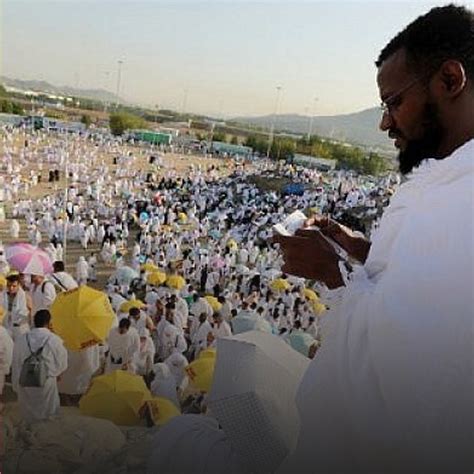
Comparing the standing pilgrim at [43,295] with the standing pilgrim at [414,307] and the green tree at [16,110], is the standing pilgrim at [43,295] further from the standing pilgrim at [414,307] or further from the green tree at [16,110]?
the green tree at [16,110]

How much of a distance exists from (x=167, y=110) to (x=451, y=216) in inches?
5165

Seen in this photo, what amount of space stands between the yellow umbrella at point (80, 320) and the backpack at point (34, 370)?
622 mm

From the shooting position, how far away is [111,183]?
2364cm

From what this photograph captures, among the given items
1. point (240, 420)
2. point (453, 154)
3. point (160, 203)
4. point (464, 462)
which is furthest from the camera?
point (160, 203)

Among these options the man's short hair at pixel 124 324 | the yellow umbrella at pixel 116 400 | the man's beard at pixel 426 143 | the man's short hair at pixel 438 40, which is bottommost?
the man's short hair at pixel 124 324

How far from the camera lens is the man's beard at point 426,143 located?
2.86ft

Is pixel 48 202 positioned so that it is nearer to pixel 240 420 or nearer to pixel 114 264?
pixel 114 264

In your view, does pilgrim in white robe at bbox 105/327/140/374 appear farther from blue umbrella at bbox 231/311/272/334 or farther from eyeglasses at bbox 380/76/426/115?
eyeglasses at bbox 380/76/426/115

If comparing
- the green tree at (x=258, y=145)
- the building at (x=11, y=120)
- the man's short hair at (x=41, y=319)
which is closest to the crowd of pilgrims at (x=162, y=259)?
the man's short hair at (x=41, y=319)

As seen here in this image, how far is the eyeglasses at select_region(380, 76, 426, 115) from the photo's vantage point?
879 millimetres

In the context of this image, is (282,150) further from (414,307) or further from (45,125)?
(414,307)

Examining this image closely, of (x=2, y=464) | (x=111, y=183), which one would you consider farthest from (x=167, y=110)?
(x=2, y=464)

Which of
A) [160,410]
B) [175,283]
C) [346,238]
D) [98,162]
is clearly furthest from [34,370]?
[98,162]

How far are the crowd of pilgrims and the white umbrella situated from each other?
0.16 meters
